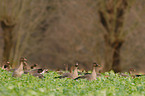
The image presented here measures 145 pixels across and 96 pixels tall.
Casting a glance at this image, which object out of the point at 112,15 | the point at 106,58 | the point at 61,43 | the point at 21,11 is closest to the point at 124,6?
the point at 112,15

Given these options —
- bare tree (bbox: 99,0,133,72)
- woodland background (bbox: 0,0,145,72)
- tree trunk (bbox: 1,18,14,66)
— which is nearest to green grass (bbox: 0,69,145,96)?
woodland background (bbox: 0,0,145,72)

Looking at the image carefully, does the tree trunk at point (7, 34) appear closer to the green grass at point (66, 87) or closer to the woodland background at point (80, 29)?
the woodland background at point (80, 29)

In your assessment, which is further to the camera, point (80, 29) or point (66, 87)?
point (80, 29)

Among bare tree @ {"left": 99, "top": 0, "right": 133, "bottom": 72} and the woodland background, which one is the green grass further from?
bare tree @ {"left": 99, "top": 0, "right": 133, "bottom": 72}

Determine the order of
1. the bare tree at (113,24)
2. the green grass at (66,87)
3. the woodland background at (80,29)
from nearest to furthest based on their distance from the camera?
the green grass at (66,87), the bare tree at (113,24), the woodland background at (80,29)

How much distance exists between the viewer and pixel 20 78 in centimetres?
1323

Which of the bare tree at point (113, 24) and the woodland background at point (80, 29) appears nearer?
the bare tree at point (113, 24)

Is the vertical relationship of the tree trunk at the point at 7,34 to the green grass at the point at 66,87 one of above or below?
above

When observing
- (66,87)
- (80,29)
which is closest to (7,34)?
(80,29)

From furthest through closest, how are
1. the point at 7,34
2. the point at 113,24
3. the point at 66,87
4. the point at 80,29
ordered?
the point at 80,29, the point at 7,34, the point at 113,24, the point at 66,87

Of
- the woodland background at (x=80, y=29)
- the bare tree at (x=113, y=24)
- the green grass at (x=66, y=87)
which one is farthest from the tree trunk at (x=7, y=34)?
the green grass at (x=66, y=87)

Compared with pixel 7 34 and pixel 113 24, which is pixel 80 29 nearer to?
pixel 113 24

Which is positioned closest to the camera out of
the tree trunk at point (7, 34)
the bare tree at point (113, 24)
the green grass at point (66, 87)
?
the green grass at point (66, 87)

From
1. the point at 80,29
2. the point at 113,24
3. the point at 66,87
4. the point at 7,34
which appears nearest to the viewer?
the point at 66,87
